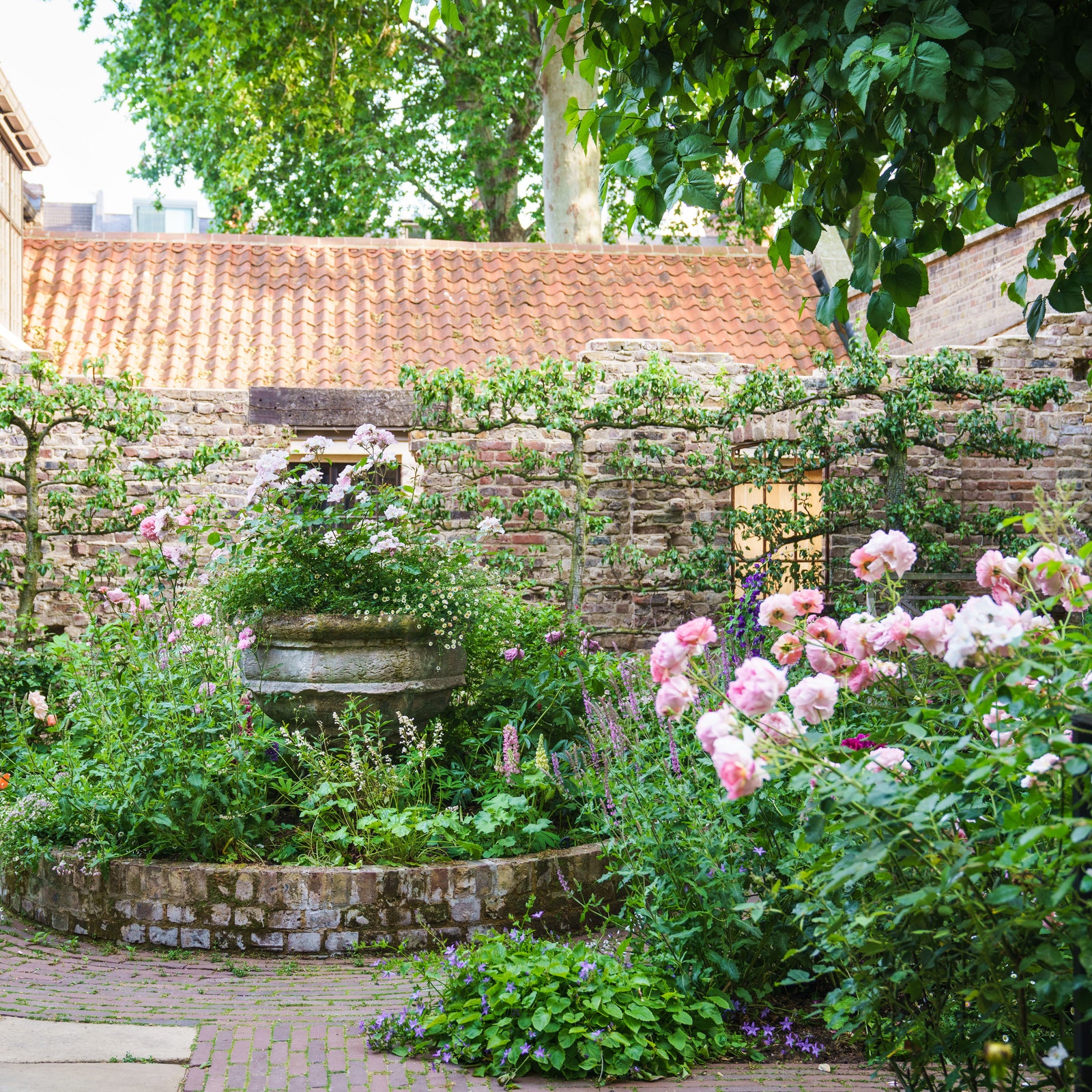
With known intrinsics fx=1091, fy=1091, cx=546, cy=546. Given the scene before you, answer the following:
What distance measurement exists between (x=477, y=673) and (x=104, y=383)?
4.79m

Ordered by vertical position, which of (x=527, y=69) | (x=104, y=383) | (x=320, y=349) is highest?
(x=527, y=69)

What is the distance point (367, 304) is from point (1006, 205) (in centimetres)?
951

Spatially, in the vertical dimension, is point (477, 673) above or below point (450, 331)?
below

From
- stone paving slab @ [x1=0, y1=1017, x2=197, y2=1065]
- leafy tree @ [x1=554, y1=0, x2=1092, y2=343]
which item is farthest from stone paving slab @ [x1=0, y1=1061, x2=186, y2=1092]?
leafy tree @ [x1=554, y1=0, x2=1092, y2=343]

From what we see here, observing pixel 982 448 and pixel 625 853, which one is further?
pixel 982 448

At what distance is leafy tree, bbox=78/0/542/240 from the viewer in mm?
12438

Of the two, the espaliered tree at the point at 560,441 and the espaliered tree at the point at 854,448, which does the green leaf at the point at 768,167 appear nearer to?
the espaliered tree at the point at 560,441

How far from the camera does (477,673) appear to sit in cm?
578

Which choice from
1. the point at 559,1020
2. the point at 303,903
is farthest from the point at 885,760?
the point at 303,903

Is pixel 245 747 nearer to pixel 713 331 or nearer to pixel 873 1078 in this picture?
pixel 873 1078

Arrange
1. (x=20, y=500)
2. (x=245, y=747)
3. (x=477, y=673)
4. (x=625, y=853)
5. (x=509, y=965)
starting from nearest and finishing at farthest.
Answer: (x=509, y=965), (x=625, y=853), (x=245, y=747), (x=477, y=673), (x=20, y=500)

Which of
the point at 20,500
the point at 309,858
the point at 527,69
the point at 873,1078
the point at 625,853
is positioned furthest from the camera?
the point at 527,69

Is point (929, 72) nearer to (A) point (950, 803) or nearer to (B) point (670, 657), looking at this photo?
(B) point (670, 657)

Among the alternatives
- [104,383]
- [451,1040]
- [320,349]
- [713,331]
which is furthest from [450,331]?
[451,1040]
